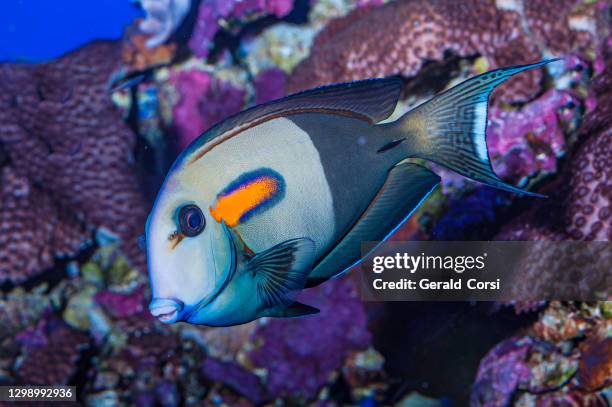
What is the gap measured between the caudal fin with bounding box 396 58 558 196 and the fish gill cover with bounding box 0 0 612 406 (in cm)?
149

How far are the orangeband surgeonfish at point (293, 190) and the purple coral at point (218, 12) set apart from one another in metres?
3.62

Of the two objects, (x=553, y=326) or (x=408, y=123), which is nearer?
(x=408, y=123)

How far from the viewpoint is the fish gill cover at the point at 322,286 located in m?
2.62

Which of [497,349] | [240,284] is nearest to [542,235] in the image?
[497,349]

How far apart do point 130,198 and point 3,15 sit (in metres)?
4.80

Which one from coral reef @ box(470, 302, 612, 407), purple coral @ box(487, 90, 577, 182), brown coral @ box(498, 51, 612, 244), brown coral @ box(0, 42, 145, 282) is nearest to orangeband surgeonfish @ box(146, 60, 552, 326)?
brown coral @ box(498, 51, 612, 244)

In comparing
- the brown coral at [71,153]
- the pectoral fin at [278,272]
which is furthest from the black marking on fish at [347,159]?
the brown coral at [71,153]

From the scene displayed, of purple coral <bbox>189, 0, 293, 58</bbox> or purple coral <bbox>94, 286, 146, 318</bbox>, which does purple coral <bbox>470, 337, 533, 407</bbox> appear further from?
purple coral <bbox>189, 0, 293, 58</bbox>

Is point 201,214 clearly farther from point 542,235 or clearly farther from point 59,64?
point 59,64

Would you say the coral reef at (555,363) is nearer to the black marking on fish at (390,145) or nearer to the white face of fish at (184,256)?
the black marking on fish at (390,145)

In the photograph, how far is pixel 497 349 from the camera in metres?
2.69

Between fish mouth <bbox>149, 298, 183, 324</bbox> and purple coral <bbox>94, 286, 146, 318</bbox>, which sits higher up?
purple coral <bbox>94, 286, 146, 318</bbox>

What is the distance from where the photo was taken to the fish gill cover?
262 cm

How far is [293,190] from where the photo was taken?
4.08 ft
